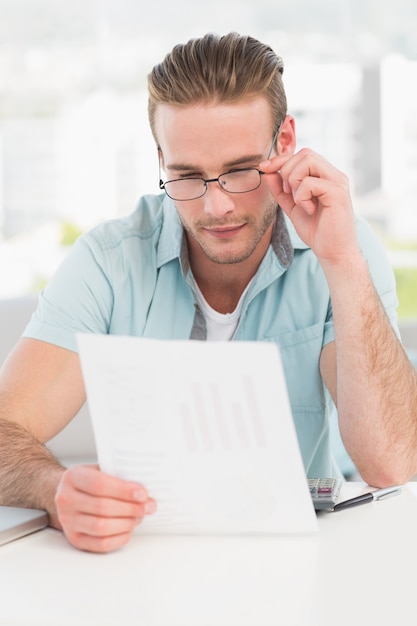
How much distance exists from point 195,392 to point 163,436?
7cm

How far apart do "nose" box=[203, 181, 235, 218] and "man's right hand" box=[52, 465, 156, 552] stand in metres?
0.68

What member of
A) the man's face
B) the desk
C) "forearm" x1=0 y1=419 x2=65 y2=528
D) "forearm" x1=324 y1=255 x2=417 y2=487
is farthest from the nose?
the desk

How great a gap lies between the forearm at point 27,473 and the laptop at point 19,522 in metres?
0.01

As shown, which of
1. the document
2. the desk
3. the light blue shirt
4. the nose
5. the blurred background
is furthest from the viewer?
the blurred background

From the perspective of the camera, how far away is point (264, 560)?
1.11m

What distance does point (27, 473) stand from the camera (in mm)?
1390

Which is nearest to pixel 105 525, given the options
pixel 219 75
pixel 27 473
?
pixel 27 473

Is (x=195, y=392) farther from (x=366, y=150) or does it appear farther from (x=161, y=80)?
(x=366, y=150)

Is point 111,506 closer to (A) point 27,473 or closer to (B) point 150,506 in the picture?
(B) point 150,506

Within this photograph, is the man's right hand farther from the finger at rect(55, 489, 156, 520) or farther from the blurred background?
the blurred background

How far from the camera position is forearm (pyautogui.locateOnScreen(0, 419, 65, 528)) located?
1322mm

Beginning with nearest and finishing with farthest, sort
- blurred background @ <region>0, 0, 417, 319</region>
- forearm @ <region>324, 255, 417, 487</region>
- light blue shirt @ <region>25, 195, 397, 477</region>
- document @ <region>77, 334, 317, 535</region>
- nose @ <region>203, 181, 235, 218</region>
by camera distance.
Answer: document @ <region>77, 334, 317, 535</region> → forearm @ <region>324, 255, 417, 487</region> → nose @ <region>203, 181, 235, 218</region> → light blue shirt @ <region>25, 195, 397, 477</region> → blurred background @ <region>0, 0, 417, 319</region>

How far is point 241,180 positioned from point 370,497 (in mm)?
643

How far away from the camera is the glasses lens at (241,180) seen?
5.63 feet
